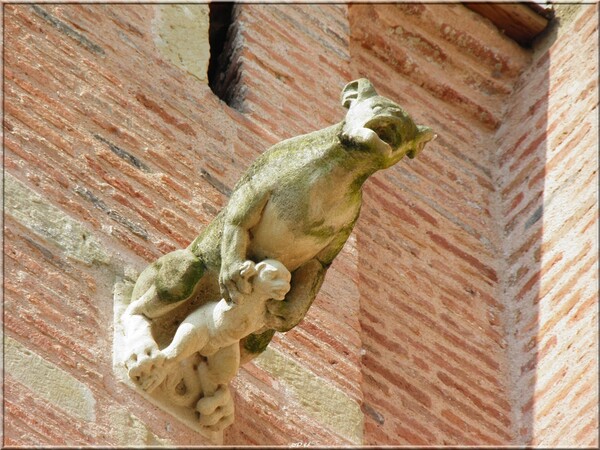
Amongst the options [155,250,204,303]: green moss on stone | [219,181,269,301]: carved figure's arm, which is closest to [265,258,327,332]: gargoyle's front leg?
[219,181,269,301]: carved figure's arm

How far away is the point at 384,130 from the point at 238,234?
0.47 metres

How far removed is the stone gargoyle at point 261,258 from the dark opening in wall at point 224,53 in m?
1.64

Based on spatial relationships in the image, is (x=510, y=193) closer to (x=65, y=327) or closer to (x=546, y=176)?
(x=546, y=176)

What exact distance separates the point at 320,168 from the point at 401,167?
2.47 metres

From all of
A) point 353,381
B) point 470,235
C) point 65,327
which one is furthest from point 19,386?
point 470,235

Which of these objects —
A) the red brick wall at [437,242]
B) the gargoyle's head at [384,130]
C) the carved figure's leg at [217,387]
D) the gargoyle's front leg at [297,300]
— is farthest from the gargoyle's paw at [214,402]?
the red brick wall at [437,242]

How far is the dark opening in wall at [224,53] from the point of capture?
6477mm

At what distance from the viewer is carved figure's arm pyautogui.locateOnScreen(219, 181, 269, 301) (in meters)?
4.53

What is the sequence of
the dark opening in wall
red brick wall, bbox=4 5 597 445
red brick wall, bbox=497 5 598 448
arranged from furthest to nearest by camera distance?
the dark opening in wall
red brick wall, bbox=497 5 598 448
red brick wall, bbox=4 5 597 445

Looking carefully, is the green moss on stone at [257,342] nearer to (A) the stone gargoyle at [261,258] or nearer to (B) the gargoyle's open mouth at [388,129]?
(A) the stone gargoyle at [261,258]

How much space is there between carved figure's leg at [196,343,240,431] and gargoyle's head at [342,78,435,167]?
2.29ft

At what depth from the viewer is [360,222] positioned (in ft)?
21.6

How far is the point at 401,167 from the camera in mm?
7027

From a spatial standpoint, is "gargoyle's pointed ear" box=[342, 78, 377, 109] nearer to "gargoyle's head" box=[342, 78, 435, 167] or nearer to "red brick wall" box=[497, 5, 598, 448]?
"gargoyle's head" box=[342, 78, 435, 167]
